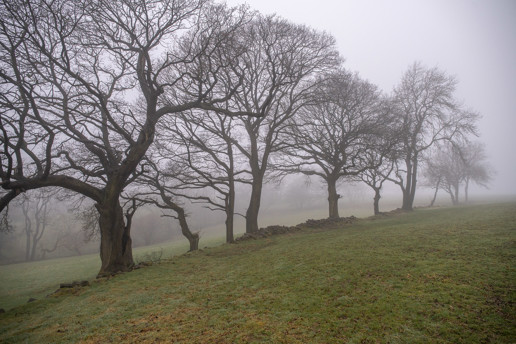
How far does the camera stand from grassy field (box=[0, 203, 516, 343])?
Result: 10.8ft

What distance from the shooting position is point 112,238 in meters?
9.15

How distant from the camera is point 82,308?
5.43 metres

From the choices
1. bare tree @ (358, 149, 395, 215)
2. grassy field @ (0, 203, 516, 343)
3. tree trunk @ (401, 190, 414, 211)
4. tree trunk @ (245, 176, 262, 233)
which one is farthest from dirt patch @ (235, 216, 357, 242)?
tree trunk @ (401, 190, 414, 211)

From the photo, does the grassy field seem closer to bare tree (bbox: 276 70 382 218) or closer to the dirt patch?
the dirt patch

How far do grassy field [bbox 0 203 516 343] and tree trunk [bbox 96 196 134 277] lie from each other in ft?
5.62

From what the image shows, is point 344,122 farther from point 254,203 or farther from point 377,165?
point 254,203

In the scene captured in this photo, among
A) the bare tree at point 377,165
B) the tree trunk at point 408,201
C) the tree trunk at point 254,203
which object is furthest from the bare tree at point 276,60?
the tree trunk at point 408,201

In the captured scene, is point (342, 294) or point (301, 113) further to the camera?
point (301, 113)

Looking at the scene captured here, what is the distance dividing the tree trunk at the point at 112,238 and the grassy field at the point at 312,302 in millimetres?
1713

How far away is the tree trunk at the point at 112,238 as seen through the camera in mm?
8984

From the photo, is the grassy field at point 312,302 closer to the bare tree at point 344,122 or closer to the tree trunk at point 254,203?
the tree trunk at point 254,203

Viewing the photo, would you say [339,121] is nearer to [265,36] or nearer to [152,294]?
[265,36]

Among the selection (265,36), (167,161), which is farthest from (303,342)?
(167,161)

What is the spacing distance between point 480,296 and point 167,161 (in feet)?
47.8
